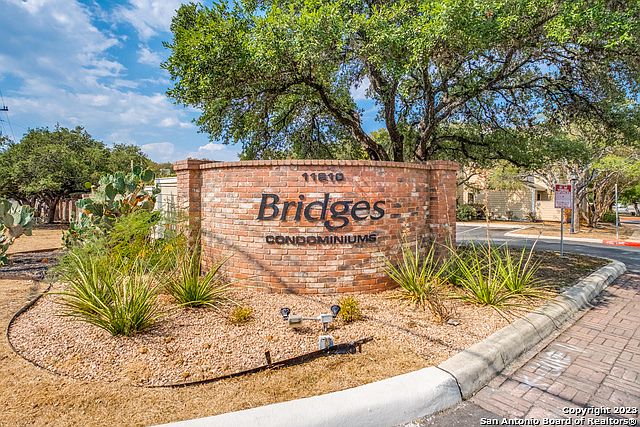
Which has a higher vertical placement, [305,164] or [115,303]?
[305,164]

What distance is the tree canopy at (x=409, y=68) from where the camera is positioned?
20.2 feet

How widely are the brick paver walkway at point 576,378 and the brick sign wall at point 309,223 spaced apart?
2.58m

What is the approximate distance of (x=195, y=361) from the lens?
349cm

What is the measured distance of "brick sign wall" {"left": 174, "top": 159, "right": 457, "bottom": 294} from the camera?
5602 millimetres

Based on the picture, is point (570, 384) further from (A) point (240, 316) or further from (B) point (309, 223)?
(B) point (309, 223)

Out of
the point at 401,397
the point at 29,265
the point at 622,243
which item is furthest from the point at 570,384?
the point at 622,243

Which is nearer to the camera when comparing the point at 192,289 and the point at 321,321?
the point at 321,321

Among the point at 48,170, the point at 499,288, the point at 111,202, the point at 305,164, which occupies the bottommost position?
the point at 499,288

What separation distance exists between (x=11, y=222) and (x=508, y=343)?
401 inches

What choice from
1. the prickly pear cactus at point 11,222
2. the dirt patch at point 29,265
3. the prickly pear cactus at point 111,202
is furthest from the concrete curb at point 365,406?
the prickly pear cactus at point 11,222

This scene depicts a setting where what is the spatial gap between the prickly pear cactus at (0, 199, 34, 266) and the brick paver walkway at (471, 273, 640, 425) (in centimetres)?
986

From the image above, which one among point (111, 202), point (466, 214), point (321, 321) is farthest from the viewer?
point (466, 214)

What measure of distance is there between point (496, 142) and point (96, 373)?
1051 cm

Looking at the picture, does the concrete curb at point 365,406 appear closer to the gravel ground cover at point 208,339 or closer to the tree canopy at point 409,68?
the gravel ground cover at point 208,339
